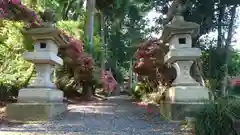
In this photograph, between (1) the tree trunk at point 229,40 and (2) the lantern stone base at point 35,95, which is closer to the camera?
(2) the lantern stone base at point 35,95

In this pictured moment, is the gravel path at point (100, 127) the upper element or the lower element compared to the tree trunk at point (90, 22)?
lower

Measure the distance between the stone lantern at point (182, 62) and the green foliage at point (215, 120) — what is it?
8.57ft

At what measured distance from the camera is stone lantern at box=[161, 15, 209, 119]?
7812 mm

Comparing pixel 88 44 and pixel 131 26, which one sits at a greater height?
pixel 131 26

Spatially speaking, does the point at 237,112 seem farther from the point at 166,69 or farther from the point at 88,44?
the point at 88,44

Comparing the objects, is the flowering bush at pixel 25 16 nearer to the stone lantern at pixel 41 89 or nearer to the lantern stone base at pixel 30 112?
the stone lantern at pixel 41 89

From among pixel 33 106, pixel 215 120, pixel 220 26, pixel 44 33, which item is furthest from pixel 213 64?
pixel 215 120

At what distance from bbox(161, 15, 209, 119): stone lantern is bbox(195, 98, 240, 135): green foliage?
8.57ft

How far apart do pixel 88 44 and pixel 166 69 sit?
660cm

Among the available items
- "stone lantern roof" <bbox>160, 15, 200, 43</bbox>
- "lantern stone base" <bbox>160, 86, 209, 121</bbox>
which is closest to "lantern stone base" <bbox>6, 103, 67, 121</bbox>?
"lantern stone base" <bbox>160, 86, 209, 121</bbox>

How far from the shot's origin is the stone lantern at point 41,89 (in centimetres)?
819

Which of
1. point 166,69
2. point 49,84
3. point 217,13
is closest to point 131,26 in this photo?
point 217,13

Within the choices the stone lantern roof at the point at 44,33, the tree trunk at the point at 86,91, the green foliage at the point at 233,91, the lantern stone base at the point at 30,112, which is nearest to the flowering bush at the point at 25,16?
the stone lantern roof at the point at 44,33

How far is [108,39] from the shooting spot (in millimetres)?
29594
